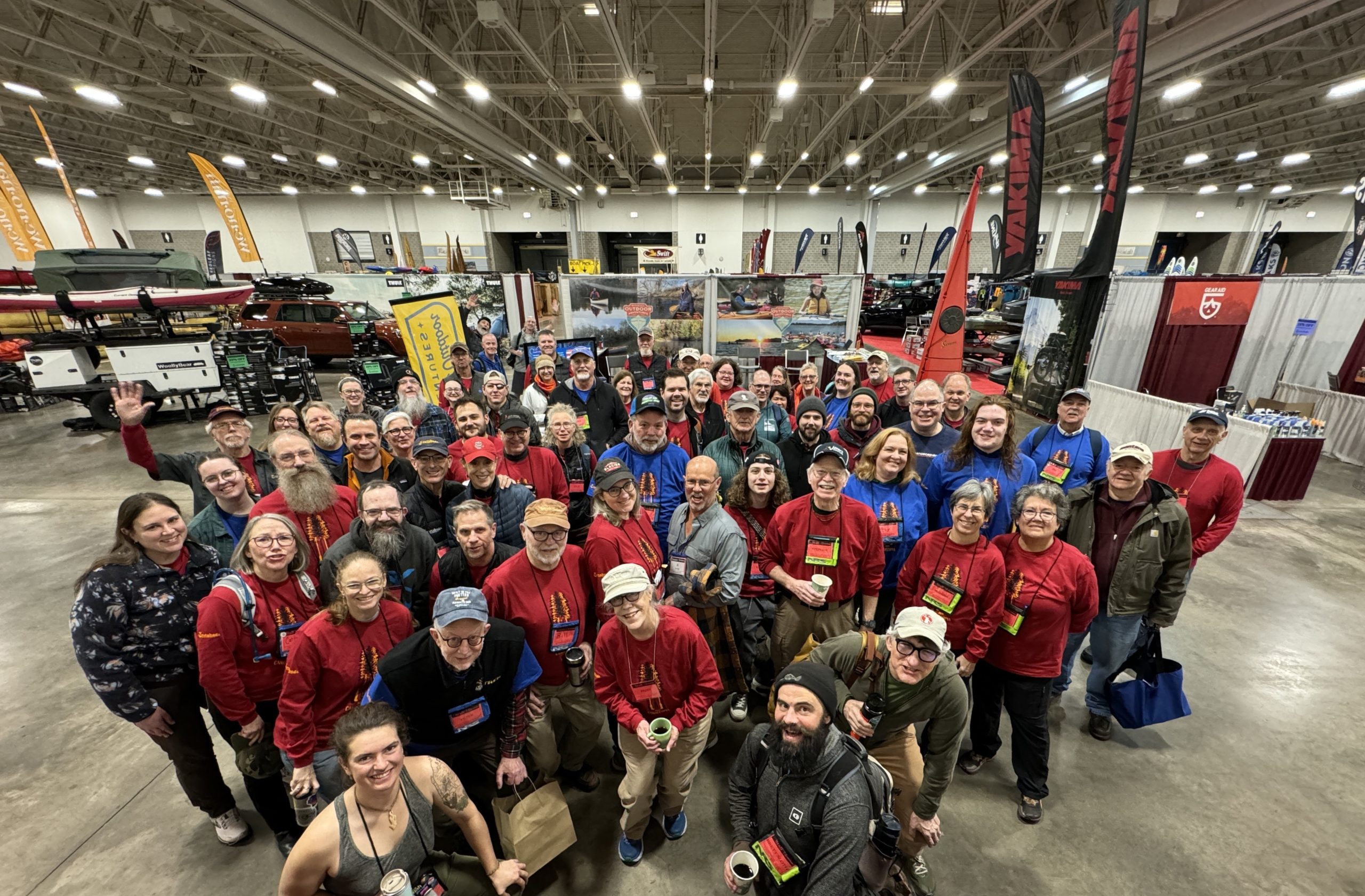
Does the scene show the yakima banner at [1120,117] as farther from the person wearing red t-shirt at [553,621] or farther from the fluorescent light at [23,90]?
the fluorescent light at [23,90]

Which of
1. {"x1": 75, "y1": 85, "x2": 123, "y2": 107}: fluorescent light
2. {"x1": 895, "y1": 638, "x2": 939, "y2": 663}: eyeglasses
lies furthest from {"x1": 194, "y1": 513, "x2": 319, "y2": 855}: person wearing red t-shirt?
{"x1": 75, "y1": 85, "x2": 123, "y2": 107}: fluorescent light

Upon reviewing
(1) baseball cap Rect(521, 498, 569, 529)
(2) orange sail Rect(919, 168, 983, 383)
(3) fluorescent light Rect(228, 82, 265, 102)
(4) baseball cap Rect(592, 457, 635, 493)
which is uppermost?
(3) fluorescent light Rect(228, 82, 265, 102)

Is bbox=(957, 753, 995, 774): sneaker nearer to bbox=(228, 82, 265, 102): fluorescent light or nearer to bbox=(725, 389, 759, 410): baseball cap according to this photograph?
bbox=(725, 389, 759, 410): baseball cap

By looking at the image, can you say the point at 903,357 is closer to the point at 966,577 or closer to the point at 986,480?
the point at 986,480

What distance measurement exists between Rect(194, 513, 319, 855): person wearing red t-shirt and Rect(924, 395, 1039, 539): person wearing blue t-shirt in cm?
353

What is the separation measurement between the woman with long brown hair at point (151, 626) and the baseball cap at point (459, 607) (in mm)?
1148

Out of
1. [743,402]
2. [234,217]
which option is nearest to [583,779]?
[743,402]

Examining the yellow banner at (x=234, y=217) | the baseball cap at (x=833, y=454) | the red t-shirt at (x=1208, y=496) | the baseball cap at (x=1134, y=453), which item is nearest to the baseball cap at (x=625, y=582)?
the baseball cap at (x=833, y=454)

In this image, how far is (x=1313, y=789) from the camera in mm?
2891

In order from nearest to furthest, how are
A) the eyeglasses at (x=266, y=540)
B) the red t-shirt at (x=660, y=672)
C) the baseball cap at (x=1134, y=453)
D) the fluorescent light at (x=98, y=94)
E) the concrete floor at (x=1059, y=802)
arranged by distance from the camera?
the eyeglasses at (x=266, y=540), the red t-shirt at (x=660, y=672), the concrete floor at (x=1059, y=802), the baseball cap at (x=1134, y=453), the fluorescent light at (x=98, y=94)

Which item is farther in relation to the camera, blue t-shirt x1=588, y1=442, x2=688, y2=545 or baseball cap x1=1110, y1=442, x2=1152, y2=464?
blue t-shirt x1=588, y1=442, x2=688, y2=545

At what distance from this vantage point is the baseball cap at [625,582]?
2.13 metres

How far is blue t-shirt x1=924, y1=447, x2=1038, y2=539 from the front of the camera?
3.22 metres

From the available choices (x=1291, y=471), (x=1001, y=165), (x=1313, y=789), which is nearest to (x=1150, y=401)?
(x=1291, y=471)
